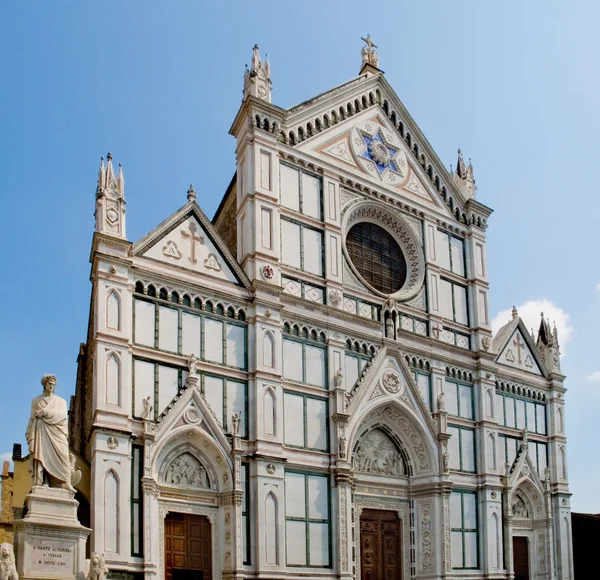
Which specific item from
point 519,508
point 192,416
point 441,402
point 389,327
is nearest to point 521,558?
point 519,508

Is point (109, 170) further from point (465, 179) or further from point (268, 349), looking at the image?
point (465, 179)

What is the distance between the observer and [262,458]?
23.2m

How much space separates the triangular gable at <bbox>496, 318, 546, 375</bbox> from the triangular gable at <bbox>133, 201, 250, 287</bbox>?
38.9ft

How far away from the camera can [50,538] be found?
15.5 meters

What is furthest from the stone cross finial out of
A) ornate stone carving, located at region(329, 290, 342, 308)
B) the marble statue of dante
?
the marble statue of dante

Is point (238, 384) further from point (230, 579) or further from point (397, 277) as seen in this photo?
point (397, 277)

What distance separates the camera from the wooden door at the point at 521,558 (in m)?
30.1

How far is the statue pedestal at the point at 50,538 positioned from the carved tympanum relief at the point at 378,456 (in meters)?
12.0

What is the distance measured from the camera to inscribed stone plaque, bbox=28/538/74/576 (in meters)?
15.2

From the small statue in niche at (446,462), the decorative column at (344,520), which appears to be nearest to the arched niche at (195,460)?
the decorative column at (344,520)

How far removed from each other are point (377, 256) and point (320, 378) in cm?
548

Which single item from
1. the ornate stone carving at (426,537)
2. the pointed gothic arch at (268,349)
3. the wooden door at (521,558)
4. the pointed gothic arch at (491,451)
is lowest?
the wooden door at (521,558)

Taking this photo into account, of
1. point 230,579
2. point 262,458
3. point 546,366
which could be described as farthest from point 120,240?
point 546,366

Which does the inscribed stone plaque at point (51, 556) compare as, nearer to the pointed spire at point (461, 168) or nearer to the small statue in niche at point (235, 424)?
the small statue in niche at point (235, 424)
